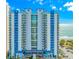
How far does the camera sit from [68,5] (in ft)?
6.72

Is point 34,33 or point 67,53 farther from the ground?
point 34,33

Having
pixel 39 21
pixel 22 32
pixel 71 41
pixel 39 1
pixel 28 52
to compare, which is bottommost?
pixel 28 52

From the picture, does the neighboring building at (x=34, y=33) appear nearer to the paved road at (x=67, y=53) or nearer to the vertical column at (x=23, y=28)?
the vertical column at (x=23, y=28)

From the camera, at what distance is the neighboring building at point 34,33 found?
208 centimetres

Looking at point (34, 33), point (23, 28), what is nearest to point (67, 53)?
point (34, 33)

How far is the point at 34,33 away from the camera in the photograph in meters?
2.09

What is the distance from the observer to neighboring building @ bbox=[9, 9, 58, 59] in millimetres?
2080

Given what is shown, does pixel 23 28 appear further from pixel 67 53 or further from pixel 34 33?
pixel 67 53

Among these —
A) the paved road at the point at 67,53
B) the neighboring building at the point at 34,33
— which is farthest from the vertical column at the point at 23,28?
the paved road at the point at 67,53

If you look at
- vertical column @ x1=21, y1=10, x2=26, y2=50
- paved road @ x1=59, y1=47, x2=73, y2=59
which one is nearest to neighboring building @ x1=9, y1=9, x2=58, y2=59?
vertical column @ x1=21, y1=10, x2=26, y2=50

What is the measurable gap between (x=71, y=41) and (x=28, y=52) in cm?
60

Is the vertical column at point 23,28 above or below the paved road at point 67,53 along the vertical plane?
above
